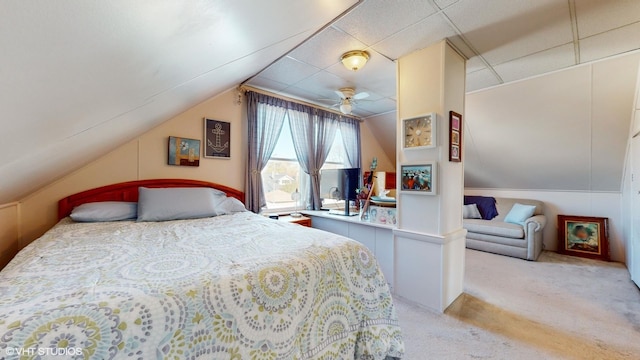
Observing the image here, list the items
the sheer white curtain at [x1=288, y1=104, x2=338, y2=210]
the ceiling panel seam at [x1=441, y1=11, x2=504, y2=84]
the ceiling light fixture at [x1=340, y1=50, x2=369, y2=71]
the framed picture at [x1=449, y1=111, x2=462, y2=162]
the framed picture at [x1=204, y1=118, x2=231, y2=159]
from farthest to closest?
the sheer white curtain at [x1=288, y1=104, x2=338, y2=210]
the framed picture at [x1=204, y1=118, x2=231, y2=159]
the ceiling light fixture at [x1=340, y1=50, x2=369, y2=71]
the framed picture at [x1=449, y1=111, x2=462, y2=162]
the ceiling panel seam at [x1=441, y1=11, x2=504, y2=84]

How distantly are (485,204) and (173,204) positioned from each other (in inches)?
202

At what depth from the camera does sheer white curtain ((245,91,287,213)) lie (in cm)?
334

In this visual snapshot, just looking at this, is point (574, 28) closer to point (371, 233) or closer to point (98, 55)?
point (371, 233)

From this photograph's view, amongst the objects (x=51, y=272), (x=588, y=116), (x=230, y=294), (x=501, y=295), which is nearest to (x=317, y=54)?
(x=230, y=294)

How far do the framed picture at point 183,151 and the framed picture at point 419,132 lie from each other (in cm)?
245

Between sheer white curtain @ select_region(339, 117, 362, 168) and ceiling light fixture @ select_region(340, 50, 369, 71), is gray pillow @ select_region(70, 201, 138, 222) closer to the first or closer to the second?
ceiling light fixture @ select_region(340, 50, 369, 71)

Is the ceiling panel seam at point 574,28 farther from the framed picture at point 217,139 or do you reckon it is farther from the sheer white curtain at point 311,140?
the framed picture at point 217,139

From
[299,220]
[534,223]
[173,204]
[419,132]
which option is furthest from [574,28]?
[173,204]

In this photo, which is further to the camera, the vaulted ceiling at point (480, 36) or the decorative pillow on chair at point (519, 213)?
the decorative pillow on chair at point (519, 213)

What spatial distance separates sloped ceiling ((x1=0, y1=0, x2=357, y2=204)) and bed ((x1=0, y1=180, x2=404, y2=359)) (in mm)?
539

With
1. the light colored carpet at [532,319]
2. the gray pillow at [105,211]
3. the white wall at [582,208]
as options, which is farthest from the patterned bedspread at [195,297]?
the white wall at [582,208]

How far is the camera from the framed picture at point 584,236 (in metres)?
3.67

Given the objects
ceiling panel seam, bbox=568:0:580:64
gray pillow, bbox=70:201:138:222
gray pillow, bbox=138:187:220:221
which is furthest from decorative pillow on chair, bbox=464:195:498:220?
gray pillow, bbox=70:201:138:222

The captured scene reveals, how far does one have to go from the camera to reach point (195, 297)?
899 mm
